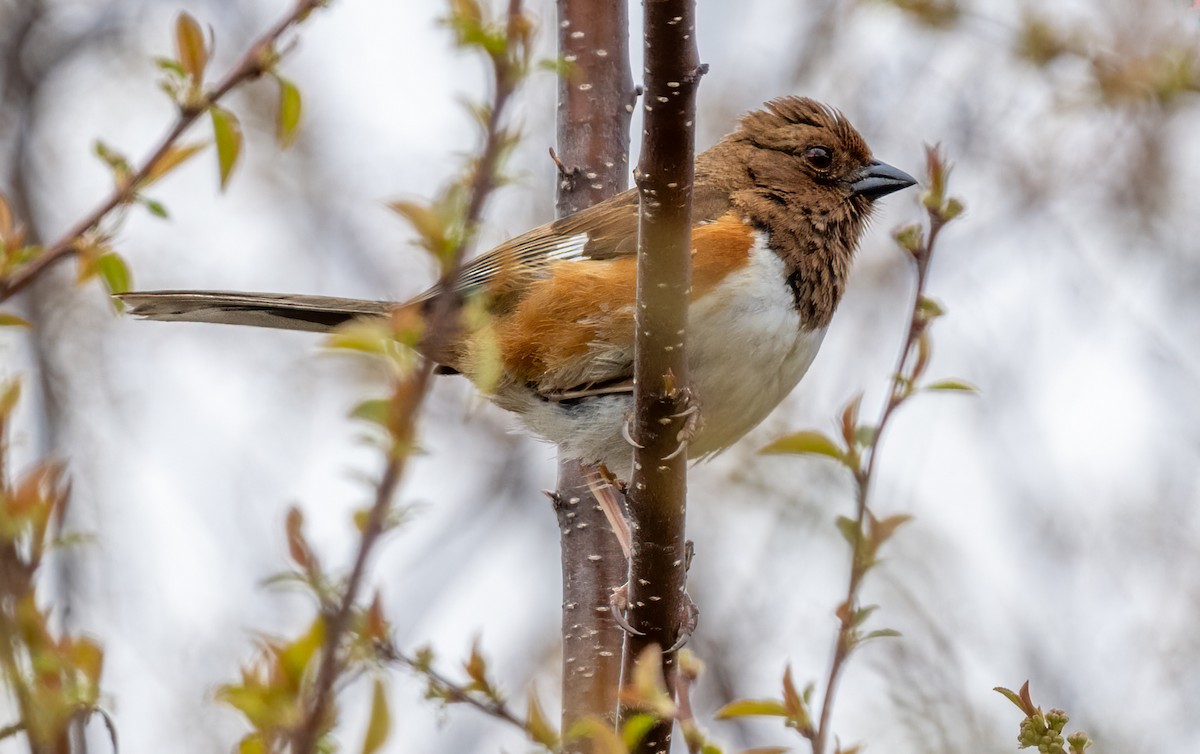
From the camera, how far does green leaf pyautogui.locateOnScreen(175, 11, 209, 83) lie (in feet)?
5.99

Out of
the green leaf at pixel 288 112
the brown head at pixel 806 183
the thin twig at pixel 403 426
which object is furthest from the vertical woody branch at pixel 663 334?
the brown head at pixel 806 183

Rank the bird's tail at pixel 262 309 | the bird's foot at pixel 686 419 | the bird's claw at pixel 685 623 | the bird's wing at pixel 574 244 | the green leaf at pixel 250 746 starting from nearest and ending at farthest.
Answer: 1. the green leaf at pixel 250 746
2. the bird's foot at pixel 686 419
3. the bird's claw at pixel 685 623
4. the bird's tail at pixel 262 309
5. the bird's wing at pixel 574 244

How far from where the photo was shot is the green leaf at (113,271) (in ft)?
6.01

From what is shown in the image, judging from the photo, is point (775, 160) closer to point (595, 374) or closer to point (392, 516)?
point (595, 374)

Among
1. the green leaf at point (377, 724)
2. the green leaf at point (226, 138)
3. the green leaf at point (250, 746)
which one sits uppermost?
the green leaf at point (226, 138)

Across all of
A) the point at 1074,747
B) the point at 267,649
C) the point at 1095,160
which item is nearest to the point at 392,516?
the point at 267,649

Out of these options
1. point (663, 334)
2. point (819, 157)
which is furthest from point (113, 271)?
point (819, 157)

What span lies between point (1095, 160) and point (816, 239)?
3.03 metres

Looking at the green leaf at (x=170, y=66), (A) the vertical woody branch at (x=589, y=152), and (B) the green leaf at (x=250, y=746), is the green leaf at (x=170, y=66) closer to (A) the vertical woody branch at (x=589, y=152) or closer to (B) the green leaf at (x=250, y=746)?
(B) the green leaf at (x=250, y=746)

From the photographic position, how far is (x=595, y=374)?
3033mm

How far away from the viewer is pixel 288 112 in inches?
75.9

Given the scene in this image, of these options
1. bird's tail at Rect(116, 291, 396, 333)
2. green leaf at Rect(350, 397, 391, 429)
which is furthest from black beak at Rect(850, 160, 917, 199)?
green leaf at Rect(350, 397, 391, 429)

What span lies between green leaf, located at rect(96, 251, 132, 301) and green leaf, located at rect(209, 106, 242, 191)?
7.2 inches

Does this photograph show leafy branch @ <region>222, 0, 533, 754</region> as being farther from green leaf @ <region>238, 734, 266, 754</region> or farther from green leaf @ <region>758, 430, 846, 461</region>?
green leaf @ <region>758, 430, 846, 461</region>
